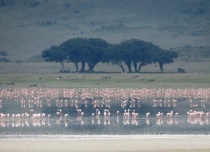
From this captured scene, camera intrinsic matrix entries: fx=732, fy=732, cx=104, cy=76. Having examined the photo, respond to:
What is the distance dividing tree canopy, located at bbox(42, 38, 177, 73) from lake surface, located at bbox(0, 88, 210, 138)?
36.9 m

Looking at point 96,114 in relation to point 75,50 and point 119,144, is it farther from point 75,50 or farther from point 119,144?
point 75,50

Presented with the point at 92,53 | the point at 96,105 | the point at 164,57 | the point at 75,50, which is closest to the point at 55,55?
the point at 75,50

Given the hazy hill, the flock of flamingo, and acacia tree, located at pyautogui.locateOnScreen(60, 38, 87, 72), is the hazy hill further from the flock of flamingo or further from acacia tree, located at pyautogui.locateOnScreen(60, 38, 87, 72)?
the flock of flamingo

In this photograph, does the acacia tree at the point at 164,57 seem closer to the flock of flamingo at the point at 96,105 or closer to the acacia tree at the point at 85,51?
the acacia tree at the point at 85,51

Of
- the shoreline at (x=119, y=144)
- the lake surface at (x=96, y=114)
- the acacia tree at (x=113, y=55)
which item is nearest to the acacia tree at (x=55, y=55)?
the acacia tree at (x=113, y=55)

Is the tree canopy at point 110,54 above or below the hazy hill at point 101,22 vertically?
below

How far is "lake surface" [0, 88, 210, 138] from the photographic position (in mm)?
32625

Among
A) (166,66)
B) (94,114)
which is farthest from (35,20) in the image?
(94,114)

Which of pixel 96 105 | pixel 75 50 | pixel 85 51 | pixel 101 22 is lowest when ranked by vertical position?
pixel 96 105

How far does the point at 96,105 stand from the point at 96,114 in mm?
7410

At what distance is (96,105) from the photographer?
158 feet

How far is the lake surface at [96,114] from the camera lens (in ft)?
107

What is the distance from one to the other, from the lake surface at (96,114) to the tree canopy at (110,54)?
36.9 metres

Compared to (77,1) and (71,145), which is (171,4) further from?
(71,145)
